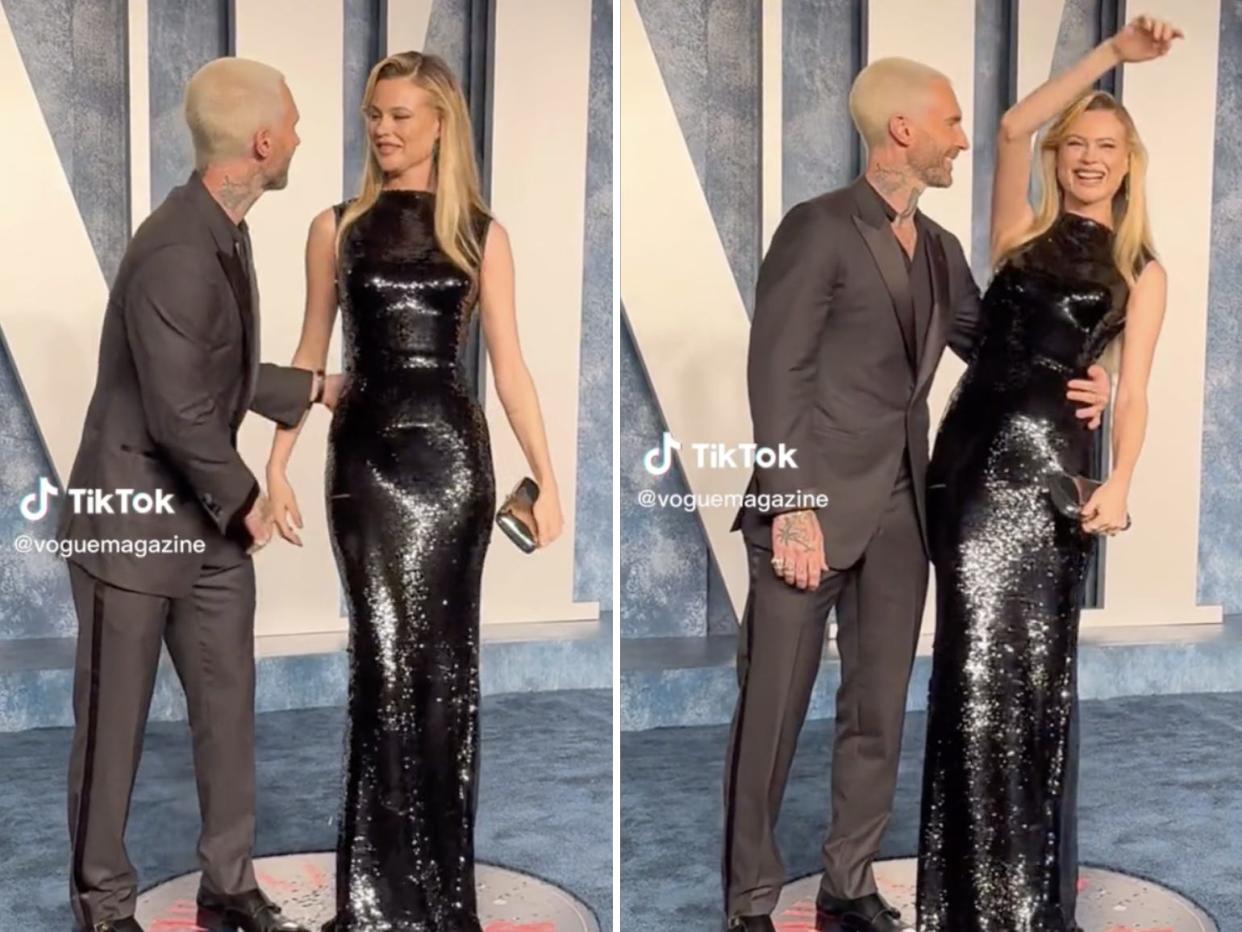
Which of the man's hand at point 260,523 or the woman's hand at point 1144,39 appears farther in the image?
the woman's hand at point 1144,39

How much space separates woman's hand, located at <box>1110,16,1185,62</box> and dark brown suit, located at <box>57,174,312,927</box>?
1601mm

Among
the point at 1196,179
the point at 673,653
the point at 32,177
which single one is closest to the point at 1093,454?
the point at 1196,179

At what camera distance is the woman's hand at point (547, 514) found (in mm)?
3129

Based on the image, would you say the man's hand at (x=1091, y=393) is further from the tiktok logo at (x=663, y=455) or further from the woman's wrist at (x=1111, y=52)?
the tiktok logo at (x=663, y=455)

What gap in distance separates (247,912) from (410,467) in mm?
884

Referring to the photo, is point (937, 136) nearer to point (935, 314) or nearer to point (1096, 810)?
point (935, 314)

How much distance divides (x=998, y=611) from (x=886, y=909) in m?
0.62

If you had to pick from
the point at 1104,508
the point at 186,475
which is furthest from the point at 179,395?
the point at 1104,508

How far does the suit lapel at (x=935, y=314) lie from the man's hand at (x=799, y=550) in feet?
1.01

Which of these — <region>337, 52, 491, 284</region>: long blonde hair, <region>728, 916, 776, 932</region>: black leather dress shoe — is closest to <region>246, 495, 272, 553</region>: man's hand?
<region>337, 52, 491, 284</region>: long blonde hair

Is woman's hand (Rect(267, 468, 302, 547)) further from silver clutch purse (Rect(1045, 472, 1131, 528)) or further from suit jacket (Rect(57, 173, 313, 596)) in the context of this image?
silver clutch purse (Rect(1045, 472, 1131, 528))

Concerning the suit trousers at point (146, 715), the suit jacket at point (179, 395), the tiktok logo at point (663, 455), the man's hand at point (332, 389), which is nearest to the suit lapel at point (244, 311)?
the suit jacket at point (179, 395)

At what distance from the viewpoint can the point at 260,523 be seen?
2.96 m

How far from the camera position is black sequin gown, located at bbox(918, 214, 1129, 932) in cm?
292
